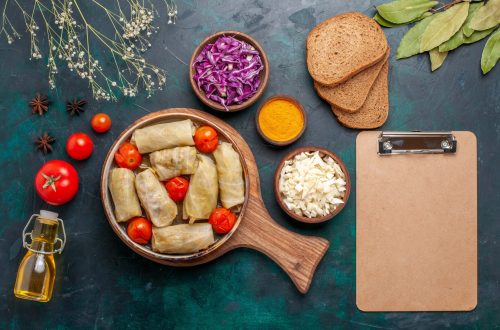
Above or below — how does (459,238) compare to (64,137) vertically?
below

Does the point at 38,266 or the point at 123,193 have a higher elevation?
the point at 123,193

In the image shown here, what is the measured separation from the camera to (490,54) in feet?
13.1

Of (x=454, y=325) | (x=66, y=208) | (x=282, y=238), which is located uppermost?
(x=66, y=208)

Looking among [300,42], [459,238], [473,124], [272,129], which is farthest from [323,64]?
[459,238]

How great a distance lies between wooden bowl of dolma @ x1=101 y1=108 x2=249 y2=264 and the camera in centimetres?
364

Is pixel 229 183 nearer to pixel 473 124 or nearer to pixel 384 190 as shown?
pixel 384 190

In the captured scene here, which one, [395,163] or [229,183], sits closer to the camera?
[229,183]

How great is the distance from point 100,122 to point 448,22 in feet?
7.67

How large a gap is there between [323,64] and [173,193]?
4.14 feet

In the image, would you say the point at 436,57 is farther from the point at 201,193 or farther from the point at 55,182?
the point at 55,182

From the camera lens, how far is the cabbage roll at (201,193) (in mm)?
3635

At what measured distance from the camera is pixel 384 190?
4.00 m

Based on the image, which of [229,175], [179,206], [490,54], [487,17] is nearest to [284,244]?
[229,175]

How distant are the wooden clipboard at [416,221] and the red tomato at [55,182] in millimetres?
1855
